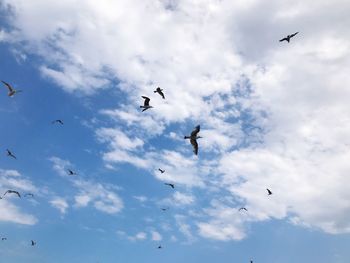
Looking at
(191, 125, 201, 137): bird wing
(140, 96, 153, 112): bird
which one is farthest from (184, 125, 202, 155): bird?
(140, 96, 153, 112): bird

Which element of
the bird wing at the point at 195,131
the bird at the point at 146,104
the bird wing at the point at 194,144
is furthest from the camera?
the bird at the point at 146,104

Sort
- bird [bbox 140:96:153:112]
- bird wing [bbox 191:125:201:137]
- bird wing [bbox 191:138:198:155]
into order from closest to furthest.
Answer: bird wing [bbox 191:125:201:137] → bird wing [bbox 191:138:198:155] → bird [bbox 140:96:153:112]

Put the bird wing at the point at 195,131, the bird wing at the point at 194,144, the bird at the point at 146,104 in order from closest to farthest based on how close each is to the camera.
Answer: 1. the bird wing at the point at 195,131
2. the bird wing at the point at 194,144
3. the bird at the point at 146,104

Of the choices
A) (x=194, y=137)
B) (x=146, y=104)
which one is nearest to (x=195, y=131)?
(x=194, y=137)

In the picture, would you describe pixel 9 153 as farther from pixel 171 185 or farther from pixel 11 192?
pixel 171 185

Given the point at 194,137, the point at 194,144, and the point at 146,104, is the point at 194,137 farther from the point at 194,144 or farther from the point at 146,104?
the point at 146,104

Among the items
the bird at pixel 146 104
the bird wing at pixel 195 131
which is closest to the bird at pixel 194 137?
the bird wing at pixel 195 131

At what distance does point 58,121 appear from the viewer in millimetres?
71312

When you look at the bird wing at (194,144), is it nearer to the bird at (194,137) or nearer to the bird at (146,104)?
the bird at (194,137)

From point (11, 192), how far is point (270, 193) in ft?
149

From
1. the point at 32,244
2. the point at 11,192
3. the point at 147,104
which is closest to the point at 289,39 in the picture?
the point at 147,104

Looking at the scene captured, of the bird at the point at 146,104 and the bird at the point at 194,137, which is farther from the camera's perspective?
the bird at the point at 146,104

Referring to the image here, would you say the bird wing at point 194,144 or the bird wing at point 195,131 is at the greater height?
the bird wing at point 195,131

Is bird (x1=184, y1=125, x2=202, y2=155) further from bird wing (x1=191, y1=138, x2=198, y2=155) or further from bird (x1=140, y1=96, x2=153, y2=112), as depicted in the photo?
bird (x1=140, y1=96, x2=153, y2=112)
